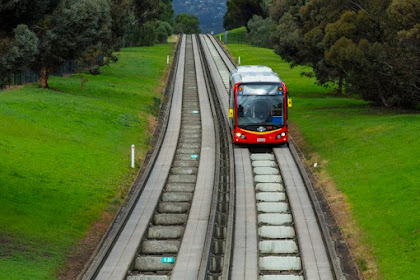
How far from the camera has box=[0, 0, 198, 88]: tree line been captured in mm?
25250

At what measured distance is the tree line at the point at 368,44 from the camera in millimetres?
37000

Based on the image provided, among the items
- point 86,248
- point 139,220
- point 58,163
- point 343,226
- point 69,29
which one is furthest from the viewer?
point 69,29

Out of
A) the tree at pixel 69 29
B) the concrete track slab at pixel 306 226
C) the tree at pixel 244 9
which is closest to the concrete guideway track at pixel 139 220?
the concrete track slab at pixel 306 226

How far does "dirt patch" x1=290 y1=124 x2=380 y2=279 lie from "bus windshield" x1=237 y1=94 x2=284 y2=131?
2.46m

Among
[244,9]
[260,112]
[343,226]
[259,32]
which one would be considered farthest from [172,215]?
[244,9]

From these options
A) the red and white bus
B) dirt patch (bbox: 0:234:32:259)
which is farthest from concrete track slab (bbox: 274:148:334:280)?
dirt patch (bbox: 0:234:32:259)

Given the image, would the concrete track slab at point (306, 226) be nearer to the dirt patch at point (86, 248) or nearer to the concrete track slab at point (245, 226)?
the concrete track slab at point (245, 226)

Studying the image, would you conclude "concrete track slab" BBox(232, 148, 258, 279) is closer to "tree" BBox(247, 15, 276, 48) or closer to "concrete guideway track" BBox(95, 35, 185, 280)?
"concrete guideway track" BBox(95, 35, 185, 280)

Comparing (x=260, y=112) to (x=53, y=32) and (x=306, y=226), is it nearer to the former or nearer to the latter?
(x=306, y=226)

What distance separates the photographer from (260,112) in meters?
34.7

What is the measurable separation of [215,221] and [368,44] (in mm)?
20078

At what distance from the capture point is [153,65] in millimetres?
80188

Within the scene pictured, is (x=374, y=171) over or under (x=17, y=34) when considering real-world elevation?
under

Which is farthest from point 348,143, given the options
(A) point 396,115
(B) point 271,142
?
(A) point 396,115
